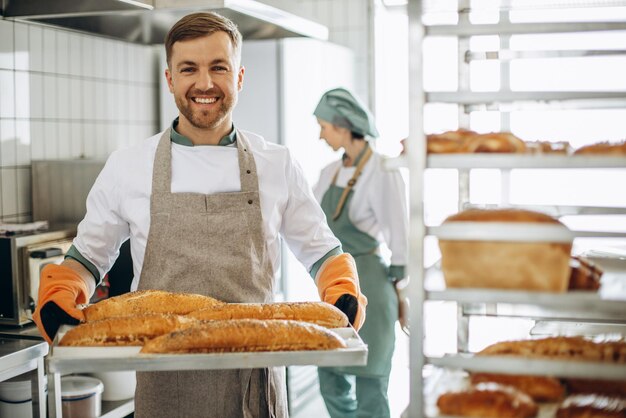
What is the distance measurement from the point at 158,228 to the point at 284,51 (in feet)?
6.95

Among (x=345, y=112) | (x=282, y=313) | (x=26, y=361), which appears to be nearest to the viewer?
(x=282, y=313)

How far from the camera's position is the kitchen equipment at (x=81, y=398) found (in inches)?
117

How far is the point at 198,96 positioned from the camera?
2.05m

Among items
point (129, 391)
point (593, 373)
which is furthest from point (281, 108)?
point (593, 373)

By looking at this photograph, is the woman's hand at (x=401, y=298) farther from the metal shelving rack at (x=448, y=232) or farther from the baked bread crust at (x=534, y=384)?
the metal shelving rack at (x=448, y=232)

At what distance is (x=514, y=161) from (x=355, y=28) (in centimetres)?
485

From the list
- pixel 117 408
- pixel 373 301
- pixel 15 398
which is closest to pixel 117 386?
pixel 117 408

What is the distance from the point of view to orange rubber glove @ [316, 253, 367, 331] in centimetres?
189

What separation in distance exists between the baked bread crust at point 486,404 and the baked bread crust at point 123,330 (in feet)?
2.26

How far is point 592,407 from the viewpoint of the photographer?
1.11 metres

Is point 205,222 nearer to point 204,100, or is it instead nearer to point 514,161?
point 204,100

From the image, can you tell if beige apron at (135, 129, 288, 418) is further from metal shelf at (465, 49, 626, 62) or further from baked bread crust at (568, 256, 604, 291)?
baked bread crust at (568, 256, 604, 291)

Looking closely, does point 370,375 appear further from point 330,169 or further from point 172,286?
point 172,286

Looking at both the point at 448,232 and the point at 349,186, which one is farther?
the point at 349,186
